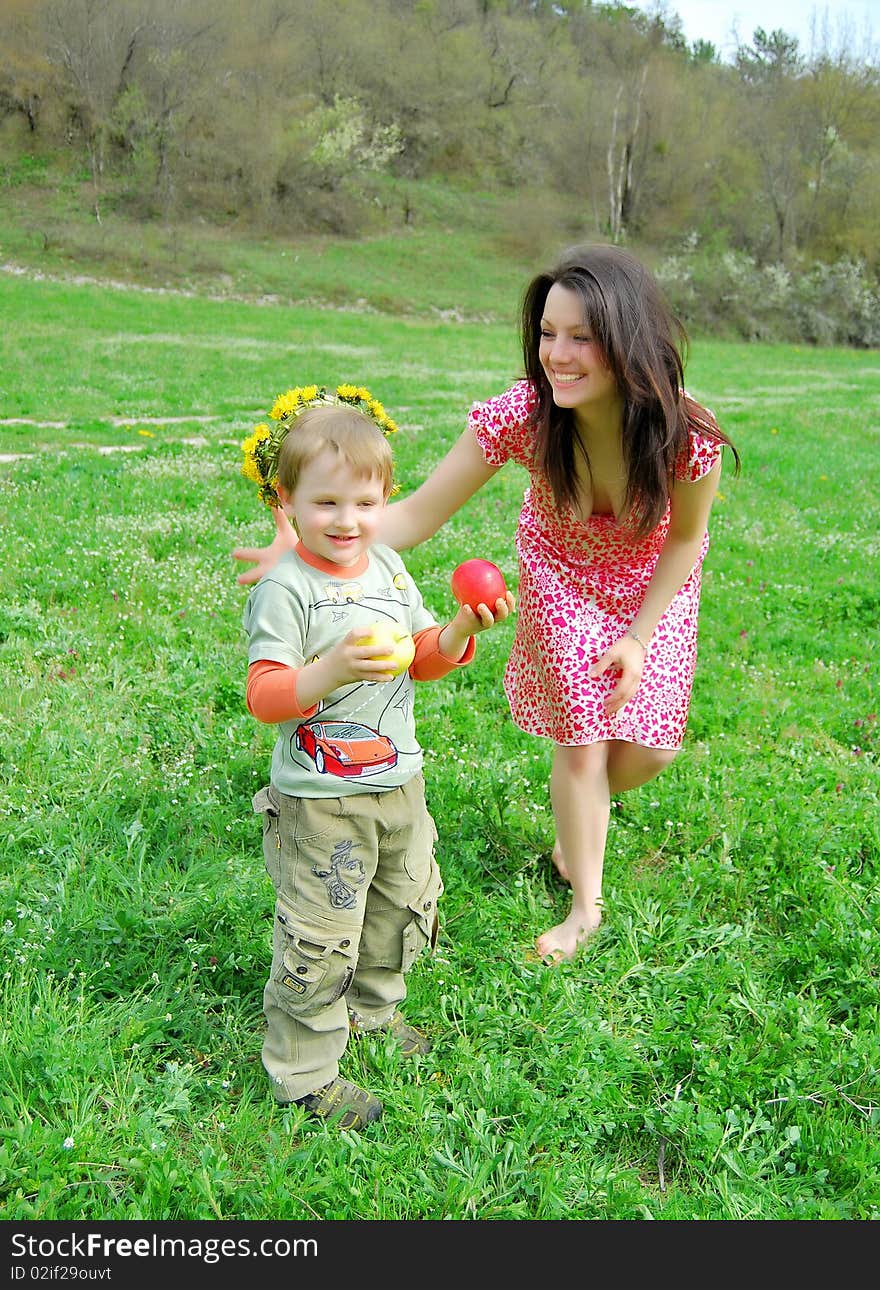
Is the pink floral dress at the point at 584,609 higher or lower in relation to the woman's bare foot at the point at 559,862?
higher

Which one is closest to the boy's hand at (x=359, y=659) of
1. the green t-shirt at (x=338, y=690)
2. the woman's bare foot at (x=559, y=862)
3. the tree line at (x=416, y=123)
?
the green t-shirt at (x=338, y=690)

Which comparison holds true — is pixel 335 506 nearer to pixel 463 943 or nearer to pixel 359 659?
pixel 359 659

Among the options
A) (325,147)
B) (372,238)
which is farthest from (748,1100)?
(325,147)

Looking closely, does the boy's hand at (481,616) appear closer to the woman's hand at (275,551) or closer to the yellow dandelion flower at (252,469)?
the woman's hand at (275,551)

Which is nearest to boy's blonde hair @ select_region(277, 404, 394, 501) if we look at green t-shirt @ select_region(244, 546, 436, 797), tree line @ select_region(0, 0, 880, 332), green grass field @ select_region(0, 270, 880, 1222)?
green t-shirt @ select_region(244, 546, 436, 797)

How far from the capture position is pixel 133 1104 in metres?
2.74

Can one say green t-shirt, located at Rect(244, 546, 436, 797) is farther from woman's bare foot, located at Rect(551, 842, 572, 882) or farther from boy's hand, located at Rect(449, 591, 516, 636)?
woman's bare foot, located at Rect(551, 842, 572, 882)

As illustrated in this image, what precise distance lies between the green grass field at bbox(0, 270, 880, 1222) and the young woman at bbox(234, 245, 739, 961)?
41 centimetres

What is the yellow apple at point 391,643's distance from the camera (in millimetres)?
2281

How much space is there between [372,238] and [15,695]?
45539 mm

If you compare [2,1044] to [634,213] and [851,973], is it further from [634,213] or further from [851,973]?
[634,213]

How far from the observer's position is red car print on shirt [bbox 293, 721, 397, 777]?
2.70 m

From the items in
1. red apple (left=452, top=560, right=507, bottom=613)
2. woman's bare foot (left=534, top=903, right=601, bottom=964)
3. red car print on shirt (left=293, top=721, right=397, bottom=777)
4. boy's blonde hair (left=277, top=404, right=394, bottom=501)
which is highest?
boy's blonde hair (left=277, top=404, right=394, bottom=501)

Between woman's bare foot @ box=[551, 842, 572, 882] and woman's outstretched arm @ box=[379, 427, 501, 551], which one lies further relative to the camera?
woman's bare foot @ box=[551, 842, 572, 882]
